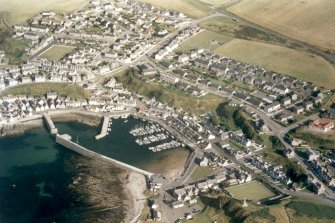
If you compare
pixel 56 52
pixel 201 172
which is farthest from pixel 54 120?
pixel 201 172

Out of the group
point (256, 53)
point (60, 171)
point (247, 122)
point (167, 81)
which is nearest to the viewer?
point (60, 171)

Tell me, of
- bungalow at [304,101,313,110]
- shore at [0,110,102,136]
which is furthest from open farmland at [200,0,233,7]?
shore at [0,110,102,136]

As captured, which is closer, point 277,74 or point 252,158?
point 252,158

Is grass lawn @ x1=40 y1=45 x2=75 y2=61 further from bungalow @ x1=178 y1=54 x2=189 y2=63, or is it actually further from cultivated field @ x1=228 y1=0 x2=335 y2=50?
cultivated field @ x1=228 y1=0 x2=335 y2=50

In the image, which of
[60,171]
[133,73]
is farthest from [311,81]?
[60,171]

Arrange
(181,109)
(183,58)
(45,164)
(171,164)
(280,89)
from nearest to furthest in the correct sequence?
(171,164)
(45,164)
(181,109)
(280,89)
(183,58)

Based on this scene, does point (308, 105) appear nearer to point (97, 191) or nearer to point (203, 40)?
point (203, 40)

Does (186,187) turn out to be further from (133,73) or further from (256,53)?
(256,53)

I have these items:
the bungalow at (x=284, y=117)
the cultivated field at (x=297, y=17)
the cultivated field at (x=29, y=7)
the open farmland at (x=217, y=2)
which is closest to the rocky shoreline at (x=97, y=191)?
the bungalow at (x=284, y=117)
